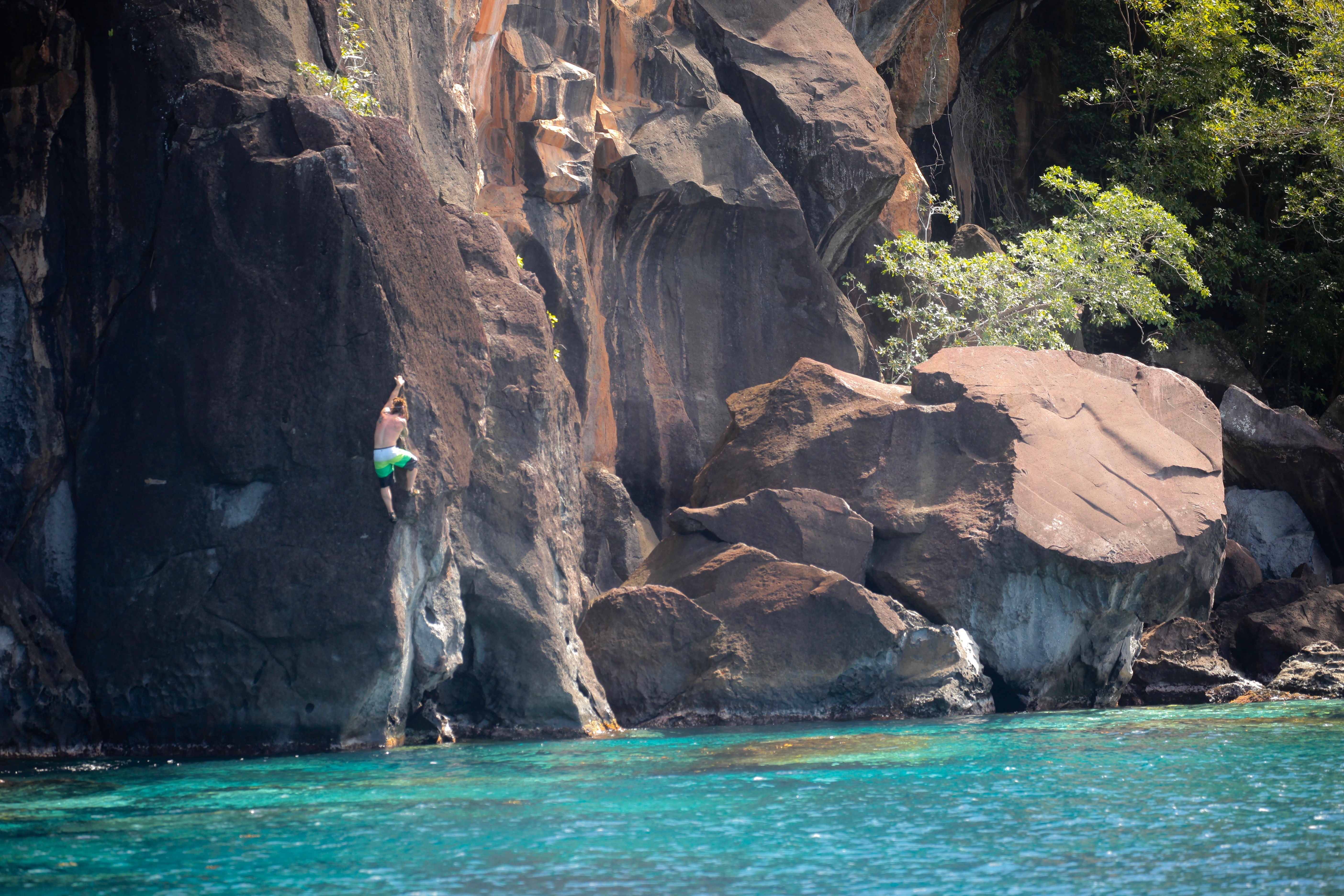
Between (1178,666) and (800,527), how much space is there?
6340 millimetres

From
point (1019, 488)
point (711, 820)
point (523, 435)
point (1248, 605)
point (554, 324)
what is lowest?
point (711, 820)

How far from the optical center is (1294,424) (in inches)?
883

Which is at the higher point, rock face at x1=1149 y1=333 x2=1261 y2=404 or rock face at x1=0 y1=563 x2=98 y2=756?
rock face at x1=1149 y1=333 x2=1261 y2=404

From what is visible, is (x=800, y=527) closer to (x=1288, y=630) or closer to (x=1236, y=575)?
(x=1288, y=630)

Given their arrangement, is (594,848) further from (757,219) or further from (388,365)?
(757,219)

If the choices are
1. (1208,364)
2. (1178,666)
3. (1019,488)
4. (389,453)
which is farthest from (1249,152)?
(389,453)

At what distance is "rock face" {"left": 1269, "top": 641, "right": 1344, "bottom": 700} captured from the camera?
16422 millimetres

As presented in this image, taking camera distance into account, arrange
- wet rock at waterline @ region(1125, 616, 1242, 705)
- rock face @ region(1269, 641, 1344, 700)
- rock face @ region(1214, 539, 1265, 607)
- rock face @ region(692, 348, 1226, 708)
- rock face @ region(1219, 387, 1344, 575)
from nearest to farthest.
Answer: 1. rock face @ region(692, 348, 1226, 708)
2. rock face @ region(1269, 641, 1344, 700)
3. wet rock at waterline @ region(1125, 616, 1242, 705)
4. rock face @ region(1214, 539, 1265, 607)
5. rock face @ region(1219, 387, 1344, 575)

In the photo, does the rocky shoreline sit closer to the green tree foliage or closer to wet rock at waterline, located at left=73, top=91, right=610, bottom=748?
wet rock at waterline, located at left=73, top=91, right=610, bottom=748

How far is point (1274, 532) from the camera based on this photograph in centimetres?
2302

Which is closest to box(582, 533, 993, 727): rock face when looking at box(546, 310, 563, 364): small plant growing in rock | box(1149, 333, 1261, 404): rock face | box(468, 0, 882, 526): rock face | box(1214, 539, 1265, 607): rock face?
box(546, 310, 563, 364): small plant growing in rock

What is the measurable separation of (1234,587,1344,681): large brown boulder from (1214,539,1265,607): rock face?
184cm

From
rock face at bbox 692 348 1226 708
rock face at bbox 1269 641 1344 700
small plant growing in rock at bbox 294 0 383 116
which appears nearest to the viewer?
small plant growing in rock at bbox 294 0 383 116

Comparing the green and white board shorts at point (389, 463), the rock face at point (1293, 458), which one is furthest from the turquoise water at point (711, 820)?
the rock face at point (1293, 458)
